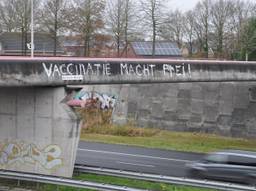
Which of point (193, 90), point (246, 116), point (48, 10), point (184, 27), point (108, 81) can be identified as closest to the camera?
point (108, 81)

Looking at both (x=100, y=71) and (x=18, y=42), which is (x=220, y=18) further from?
(x=100, y=71)

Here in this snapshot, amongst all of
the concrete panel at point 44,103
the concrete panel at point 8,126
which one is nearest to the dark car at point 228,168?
the concrete panel at point 44,103

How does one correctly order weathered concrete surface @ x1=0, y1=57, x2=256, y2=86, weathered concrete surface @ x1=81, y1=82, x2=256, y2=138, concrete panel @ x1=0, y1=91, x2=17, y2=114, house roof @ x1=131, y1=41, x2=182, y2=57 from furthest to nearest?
house roof @ x1=131, y1=41, x2=182, y2=57, weathered concrete surface @ x1=81, y1=82, x2=256, y2=138, concrete panel @ x1=0, y1=91, x2=17, y2=114, weathered concrete surface @ x1=0, y1=57, x2=256, y2=86

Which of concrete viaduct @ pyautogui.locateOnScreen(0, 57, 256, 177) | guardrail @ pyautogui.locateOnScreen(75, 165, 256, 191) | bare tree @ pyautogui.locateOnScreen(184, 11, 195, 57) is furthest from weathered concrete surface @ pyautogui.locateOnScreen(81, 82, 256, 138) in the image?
bare tree @ pyautogui.locateOnScreen(184, 11, 195, 57)

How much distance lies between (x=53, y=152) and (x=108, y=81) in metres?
3.71

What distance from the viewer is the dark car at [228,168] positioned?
20281 mm

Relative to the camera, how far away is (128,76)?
22609 millimetres

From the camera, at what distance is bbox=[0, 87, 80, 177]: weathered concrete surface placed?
20438 mm

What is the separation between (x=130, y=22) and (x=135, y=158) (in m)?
33.8

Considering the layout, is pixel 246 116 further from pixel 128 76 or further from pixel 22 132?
pixel 22 132

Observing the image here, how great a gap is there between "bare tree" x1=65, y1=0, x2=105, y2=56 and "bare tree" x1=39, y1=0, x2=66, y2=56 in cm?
80

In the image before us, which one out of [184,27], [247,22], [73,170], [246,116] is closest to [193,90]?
[246,116]

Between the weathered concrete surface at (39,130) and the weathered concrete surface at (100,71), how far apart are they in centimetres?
84

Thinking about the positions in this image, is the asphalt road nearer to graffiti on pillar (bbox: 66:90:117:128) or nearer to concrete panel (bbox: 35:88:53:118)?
concrete panel (bbox: 35:88:53:118)
